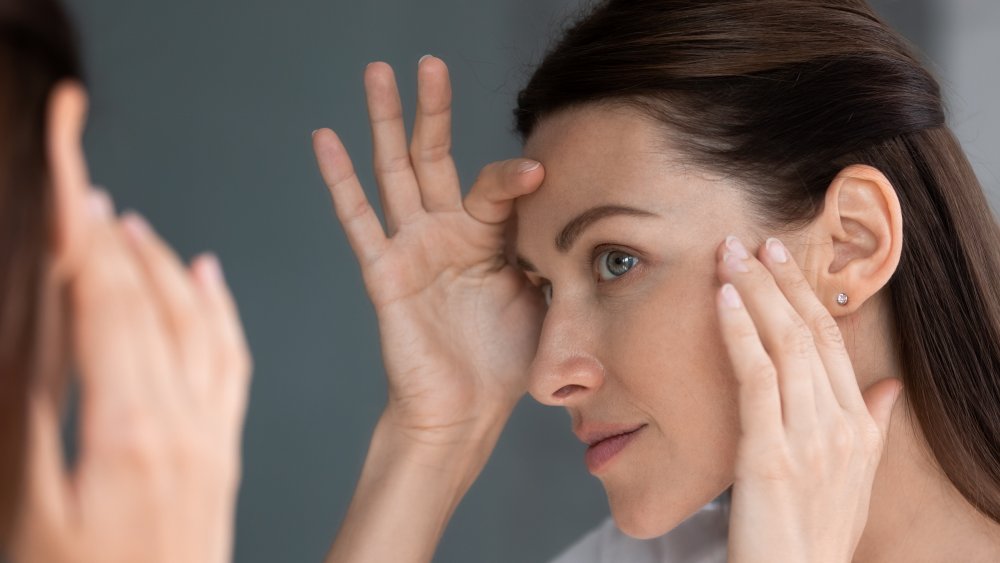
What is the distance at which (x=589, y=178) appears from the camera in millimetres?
1308

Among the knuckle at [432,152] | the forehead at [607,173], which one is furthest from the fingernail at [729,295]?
the knuckle at [432,152]

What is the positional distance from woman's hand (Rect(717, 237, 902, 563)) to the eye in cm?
12

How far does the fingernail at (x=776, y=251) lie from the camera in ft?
4.02

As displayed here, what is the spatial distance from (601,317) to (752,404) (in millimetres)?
223

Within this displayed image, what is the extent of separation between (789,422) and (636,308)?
0.70 feet

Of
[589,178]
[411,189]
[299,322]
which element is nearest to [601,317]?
[589,178]

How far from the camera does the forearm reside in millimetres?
1448

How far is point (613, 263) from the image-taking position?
1.31 m

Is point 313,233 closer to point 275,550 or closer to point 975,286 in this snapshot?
point 275,550

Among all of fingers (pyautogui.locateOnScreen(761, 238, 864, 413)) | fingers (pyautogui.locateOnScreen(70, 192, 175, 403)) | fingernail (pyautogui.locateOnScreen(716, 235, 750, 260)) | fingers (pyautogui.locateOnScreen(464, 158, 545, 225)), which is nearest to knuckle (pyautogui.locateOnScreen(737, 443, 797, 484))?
fingers (pyautogui.locateOnScreen(761, 238, 864, 413))

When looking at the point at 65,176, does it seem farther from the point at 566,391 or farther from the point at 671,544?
the point at 671,544

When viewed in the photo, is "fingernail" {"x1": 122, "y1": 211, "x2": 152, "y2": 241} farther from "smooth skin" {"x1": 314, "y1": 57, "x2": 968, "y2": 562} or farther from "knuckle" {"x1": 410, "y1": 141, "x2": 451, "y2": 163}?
"knuckle" {"x1": 410, "y1": 141, "x2": 451, "y2": 163}

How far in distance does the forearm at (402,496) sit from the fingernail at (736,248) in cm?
50

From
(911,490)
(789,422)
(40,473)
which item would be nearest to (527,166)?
(789,422)
